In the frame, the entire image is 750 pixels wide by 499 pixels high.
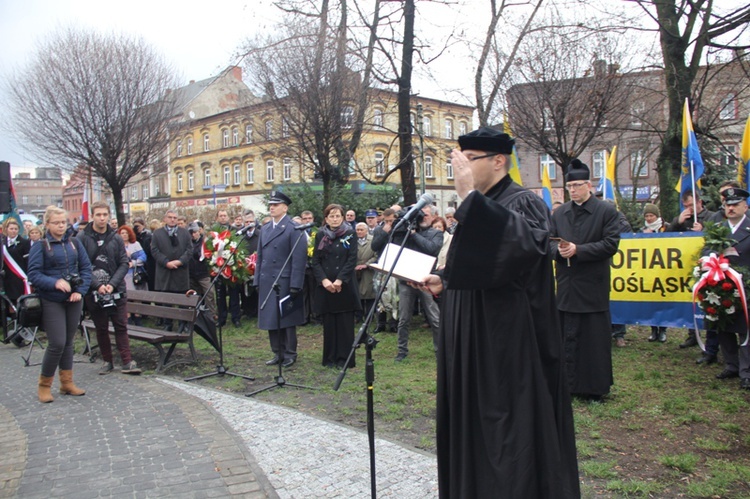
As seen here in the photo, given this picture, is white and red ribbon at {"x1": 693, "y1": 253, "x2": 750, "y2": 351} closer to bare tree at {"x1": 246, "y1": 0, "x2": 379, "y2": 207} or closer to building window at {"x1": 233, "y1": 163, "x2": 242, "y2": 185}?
bare tree at {"x1": 246, "y1": 0, "x2": 379, "y2": 207}

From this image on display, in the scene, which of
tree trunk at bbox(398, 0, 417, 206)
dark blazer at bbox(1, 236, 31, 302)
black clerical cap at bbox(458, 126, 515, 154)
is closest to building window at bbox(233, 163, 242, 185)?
tree trunk at bbox(398, 0, 417, 206)

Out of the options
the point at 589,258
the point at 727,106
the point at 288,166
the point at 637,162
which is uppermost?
the point at 727,106

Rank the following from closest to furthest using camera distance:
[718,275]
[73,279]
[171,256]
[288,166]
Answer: [718,275] < [73,279] < [171,256] < [288,166]

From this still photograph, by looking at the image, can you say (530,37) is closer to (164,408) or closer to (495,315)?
(164,408)

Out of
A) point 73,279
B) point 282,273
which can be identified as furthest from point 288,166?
point 73,279

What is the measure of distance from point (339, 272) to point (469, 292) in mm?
5362

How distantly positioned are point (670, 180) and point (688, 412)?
870 centimetres

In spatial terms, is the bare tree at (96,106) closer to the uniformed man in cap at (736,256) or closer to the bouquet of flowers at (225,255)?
the bouquet of flowers at (225,255)

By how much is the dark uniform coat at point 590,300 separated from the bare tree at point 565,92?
10.7 metres

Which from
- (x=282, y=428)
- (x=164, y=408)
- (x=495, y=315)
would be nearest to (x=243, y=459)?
(x=282, y=428)

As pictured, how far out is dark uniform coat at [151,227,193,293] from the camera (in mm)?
10984

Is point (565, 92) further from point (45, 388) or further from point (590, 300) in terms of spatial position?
point (45, 388)

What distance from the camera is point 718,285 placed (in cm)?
681

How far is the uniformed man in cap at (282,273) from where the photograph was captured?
26.7 ft
